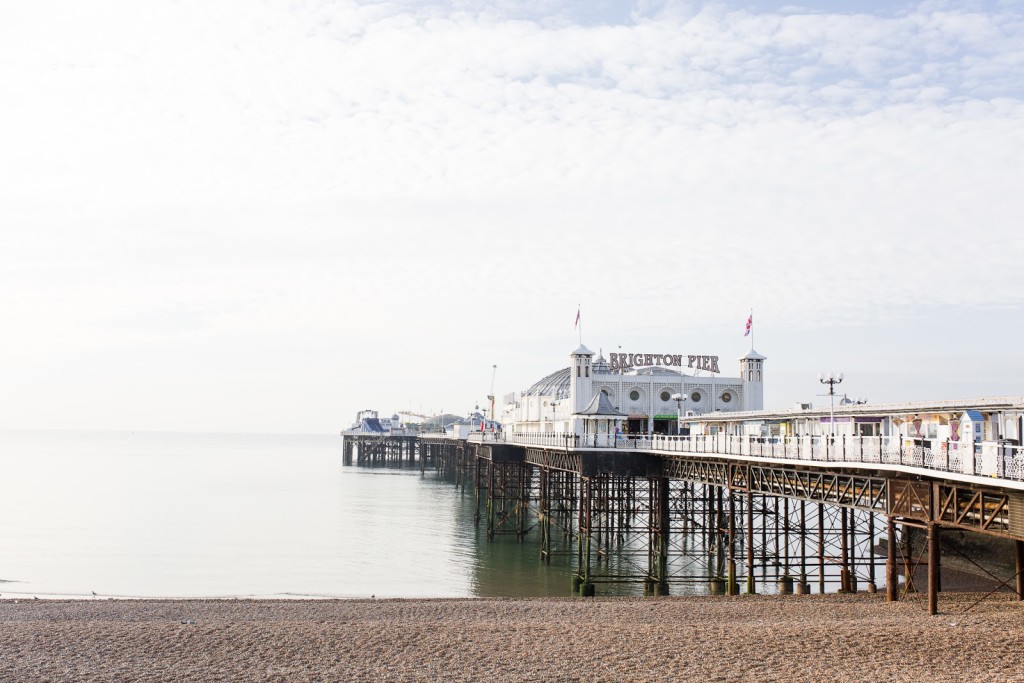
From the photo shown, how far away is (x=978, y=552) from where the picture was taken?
40531 mm

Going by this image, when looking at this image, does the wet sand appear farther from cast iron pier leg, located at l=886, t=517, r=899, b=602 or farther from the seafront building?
the seafront building

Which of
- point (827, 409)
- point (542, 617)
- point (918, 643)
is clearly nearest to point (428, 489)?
point (827, 409)

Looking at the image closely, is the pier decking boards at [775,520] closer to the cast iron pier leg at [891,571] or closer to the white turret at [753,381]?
the cast iron pier leg at [891,571]

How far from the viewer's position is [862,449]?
24.1 m

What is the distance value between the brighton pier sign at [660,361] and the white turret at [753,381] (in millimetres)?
2174

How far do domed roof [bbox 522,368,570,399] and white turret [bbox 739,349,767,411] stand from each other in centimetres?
1558

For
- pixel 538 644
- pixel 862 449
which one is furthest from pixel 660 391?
pixel 538 644

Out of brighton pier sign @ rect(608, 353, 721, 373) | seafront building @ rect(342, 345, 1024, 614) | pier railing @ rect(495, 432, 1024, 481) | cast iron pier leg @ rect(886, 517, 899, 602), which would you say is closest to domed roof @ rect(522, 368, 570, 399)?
seafront building @ rect(342, 345, 1024, 614)

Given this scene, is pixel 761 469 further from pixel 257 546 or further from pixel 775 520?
pixel 257 546

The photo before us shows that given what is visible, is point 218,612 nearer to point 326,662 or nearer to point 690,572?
point 326,662

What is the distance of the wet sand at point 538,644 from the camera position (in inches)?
634

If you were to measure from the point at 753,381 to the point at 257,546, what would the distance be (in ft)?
98.1

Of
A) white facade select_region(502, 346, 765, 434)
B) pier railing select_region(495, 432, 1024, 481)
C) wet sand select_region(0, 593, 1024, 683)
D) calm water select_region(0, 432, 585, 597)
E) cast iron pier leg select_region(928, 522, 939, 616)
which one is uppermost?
white facade select_region(502, 346, 765, 434)

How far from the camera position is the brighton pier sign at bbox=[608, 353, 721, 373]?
186 feet
